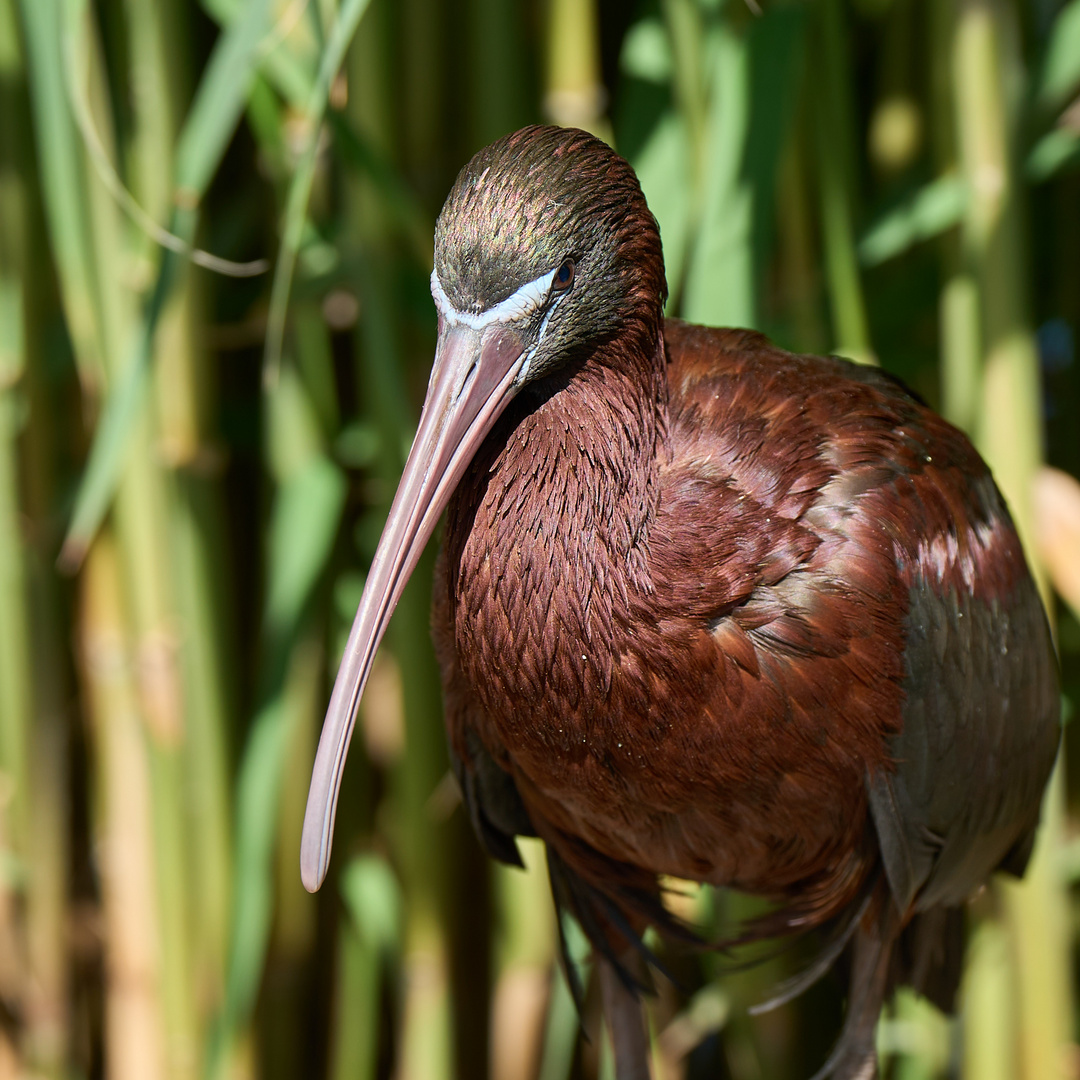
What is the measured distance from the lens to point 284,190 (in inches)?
63.9

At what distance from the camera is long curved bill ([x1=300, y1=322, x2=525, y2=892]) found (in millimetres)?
962

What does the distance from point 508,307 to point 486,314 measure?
2 centimetres

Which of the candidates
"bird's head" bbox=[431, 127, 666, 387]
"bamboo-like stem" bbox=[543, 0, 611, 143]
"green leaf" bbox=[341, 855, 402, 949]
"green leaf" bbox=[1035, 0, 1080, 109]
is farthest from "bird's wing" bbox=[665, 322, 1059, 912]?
"green leaf" bbox=[341, 855, 402, 949]

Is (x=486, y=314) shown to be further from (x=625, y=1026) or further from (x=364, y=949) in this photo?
(x=364, y=949)

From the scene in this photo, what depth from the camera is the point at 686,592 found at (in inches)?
45.3

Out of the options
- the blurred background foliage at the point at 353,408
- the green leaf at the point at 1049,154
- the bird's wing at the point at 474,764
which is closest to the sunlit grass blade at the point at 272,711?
the blurred background foliage at the point at 353,408

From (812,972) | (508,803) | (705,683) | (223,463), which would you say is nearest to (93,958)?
(223,463)

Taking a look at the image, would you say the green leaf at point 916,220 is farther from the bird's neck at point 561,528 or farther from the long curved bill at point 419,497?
the long curved bill at point 419,497

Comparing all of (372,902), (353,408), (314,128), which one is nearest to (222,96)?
(314,128)

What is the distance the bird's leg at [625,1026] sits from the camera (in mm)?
1616

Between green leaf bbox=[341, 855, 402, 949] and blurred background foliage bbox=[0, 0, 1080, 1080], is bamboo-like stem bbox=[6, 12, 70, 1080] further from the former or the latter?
green leaf bbox=[341, 855, 402, 949]

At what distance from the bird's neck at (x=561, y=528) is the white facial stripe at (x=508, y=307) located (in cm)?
11

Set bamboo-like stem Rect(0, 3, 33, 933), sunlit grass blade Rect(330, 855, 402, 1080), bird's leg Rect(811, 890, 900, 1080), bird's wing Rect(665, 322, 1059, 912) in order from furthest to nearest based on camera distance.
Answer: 1. sunlit grass blade Rect(330, 855, 402, 1080)
2. bamboo-like stem Rect(0, 3, 33, 933)
3. bird's leg Rect(811, 890, 900, 1080)
4. bird's wing Rect(665, 322, 1059, 912)

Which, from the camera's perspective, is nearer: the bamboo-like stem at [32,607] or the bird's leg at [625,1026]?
the bird's leg at [625,1026]
